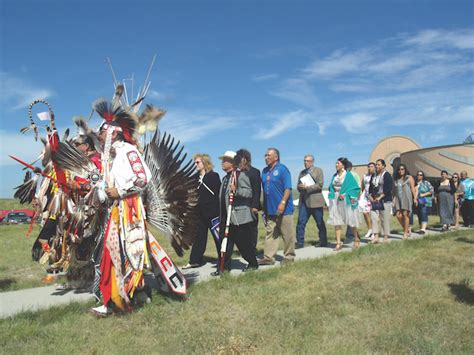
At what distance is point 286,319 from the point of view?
4.19 metres

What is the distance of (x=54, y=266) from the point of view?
586cm

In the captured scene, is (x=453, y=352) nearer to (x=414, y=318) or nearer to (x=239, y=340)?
(x=414, y=318)

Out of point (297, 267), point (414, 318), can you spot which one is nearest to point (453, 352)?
point (414, 318)

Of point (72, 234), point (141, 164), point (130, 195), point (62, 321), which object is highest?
point (141, 164)

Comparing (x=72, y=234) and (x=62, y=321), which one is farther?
(x=72, y=234)

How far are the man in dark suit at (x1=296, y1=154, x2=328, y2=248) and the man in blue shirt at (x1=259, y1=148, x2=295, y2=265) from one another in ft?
6.89

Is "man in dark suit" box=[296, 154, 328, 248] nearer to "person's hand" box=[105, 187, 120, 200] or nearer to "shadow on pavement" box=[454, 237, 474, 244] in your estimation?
"shadow on pavement" box=[454, 237, 474, 244]

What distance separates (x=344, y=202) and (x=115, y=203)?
515 cm

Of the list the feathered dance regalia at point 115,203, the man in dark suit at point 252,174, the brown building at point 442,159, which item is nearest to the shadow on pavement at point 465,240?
the man in dark suit at point 252,174

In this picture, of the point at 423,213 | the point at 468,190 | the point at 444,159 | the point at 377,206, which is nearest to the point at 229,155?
the point at 377,206

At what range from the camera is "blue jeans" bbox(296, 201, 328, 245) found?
8.99 meters

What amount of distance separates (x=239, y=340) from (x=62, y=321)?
1.91 m

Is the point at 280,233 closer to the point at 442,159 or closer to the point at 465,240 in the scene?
the point at 465,240

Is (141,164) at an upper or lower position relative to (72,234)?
upper
